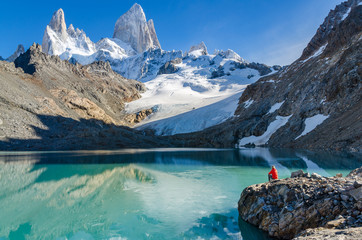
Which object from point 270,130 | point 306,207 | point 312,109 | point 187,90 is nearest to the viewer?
point 306,207

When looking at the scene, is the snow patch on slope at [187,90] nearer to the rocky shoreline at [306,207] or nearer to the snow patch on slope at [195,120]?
the snow patch on slope at [195,120]

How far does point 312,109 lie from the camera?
45.2m

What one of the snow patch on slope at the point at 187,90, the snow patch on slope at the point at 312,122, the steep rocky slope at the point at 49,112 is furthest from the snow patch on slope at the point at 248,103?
the snow patch on slope at the point at 187,90

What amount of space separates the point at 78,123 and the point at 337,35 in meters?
64.7

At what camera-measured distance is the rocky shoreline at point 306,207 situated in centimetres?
588

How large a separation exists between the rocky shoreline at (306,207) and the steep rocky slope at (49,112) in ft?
156

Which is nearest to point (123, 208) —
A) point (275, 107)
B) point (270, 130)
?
point (270, 130)

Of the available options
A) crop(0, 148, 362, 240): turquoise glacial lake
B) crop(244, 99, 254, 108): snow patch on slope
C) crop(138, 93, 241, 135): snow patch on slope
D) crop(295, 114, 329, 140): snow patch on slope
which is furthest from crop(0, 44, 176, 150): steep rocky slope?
crop(295, 114, 329, 140): snow patch on slope

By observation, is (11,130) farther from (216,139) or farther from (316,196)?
(316,196)

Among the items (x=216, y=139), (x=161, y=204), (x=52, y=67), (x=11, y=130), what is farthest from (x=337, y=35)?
(x=52, y=67)

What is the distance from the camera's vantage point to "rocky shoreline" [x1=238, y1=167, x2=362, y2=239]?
5883 millimetres

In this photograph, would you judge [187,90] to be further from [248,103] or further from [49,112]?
[49,112]

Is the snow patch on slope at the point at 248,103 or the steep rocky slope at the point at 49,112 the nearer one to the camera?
the steep rocky slope at the point at 49,112

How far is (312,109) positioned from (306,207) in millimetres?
43533
